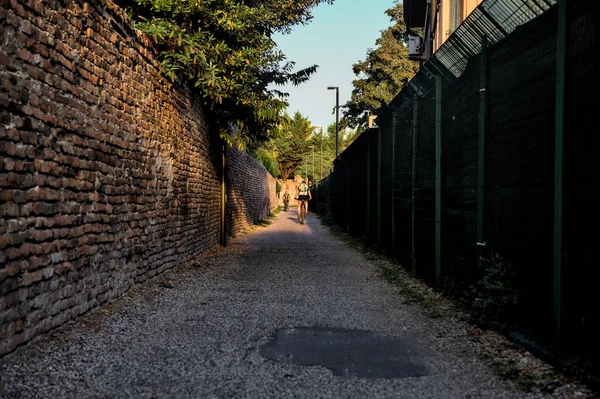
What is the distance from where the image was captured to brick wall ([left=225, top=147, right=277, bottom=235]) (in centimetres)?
1419

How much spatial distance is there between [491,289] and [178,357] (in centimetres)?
252

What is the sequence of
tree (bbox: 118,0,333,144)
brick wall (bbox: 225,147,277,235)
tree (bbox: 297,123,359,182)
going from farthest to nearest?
tree (bbox: 297,123,359,182) < brick wall (bbox: 225,147,277,235) < tree (bbox: 118,0,333,144)

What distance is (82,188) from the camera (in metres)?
4.57

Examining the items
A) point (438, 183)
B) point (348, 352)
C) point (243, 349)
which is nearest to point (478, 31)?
point (438, 183)

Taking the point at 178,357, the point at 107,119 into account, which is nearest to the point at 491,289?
the point at 178,357

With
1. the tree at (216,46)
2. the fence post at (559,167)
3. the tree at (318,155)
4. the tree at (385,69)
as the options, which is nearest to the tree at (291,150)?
the tree at (318,155)

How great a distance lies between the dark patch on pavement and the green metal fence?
957 millimetres

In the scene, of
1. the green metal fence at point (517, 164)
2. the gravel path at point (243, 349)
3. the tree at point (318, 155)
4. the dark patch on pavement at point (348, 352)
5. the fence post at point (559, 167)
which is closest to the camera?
the gravel path at point (243, 349)

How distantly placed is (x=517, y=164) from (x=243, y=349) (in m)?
2.54

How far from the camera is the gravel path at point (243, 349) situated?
10.0 ft

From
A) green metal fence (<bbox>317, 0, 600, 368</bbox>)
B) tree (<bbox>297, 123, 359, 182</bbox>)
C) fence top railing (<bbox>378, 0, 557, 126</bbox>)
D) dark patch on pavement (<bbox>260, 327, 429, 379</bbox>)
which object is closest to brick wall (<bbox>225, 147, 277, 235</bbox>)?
green metal fence (<bbox>317, 0, 600, 368</bbox>)

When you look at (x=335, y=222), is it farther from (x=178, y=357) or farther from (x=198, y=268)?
(x=178, y=357)

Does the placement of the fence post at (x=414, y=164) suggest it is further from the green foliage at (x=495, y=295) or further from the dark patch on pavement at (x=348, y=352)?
the dark patch on pavement at (x=348, y=352)

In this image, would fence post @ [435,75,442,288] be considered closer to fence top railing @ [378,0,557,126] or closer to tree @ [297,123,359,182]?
fence top railing @ [378,0,557,126]
